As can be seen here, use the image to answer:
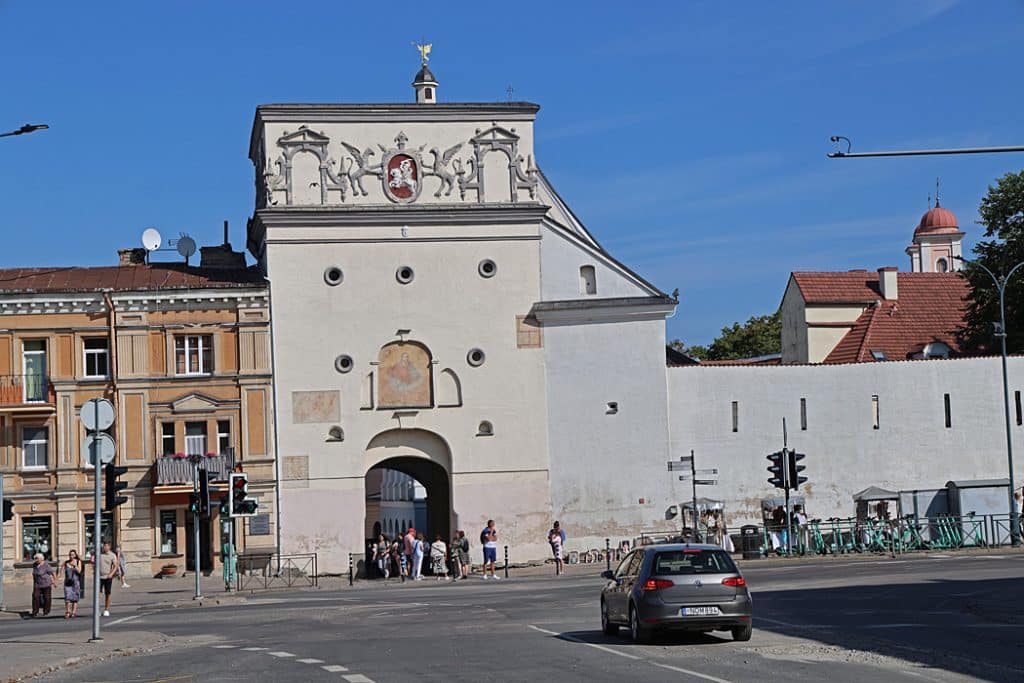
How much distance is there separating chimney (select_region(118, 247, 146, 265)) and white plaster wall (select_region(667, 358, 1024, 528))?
20.8 metres

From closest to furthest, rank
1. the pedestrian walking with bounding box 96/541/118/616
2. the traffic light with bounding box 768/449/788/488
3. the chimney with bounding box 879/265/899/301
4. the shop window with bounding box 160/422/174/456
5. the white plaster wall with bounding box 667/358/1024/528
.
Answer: the pedestrian walking with bounding box 96/541/118/616
the traffic light with bounding box 768/449/788/488
the shop window with bounding box 160/422/174/456
the white plaster wall with bounding box 667/358/1024/528
the chimney with bounding box 879/265/899/301

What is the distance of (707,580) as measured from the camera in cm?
2141

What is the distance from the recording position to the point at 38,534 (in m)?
52.3

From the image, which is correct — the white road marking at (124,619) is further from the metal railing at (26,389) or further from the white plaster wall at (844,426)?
the white plaster wall at (844,426)

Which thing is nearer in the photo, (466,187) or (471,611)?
(471,611)

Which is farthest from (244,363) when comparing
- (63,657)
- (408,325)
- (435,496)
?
(63,657)

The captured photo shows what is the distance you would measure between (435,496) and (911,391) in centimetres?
1845

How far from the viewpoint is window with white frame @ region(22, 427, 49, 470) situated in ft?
172

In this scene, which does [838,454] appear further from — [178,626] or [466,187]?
[178,626]

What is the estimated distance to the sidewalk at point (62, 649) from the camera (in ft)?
69.4

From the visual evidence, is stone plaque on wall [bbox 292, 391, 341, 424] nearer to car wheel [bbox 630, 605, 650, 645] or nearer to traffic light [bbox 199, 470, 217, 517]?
traffic light [bbox 199, 470, 217, 517]

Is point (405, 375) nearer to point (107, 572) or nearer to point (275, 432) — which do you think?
point (275, 432)

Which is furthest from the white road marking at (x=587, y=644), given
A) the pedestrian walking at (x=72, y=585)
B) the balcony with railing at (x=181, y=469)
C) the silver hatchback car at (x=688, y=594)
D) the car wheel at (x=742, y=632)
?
the balcony with railing at (x=181, y=469)

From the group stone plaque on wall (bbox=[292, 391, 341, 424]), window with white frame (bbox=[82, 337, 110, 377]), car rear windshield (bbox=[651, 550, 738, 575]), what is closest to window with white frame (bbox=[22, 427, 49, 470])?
window with white frame (bbox=[82, 337, 110, 377])
